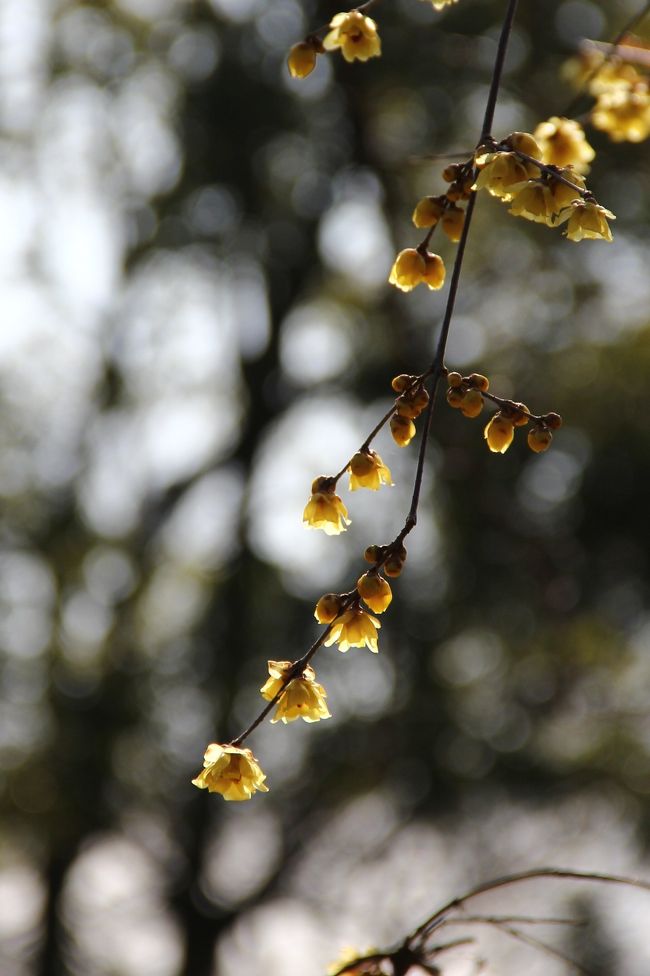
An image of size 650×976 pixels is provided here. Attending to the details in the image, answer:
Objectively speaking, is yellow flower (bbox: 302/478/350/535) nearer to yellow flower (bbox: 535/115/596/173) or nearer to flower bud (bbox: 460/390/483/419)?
flower bud (bbox: 460/390/483/419)

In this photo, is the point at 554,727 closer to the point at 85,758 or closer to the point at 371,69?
the point at 85,758

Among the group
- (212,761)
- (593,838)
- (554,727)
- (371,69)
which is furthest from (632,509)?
(212,761)

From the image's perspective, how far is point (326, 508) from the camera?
0.77 m

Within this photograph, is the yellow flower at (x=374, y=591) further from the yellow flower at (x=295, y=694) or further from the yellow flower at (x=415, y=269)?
the yellow flower at (x=415, y=269)

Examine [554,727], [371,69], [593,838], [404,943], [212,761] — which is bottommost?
[404,943]

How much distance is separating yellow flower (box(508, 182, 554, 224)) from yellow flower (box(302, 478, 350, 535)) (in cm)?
25

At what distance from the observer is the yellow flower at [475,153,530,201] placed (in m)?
0.71

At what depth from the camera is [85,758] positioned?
432cm

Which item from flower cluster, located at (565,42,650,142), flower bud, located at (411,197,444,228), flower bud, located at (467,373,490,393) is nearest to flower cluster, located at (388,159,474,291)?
flower bud, located at (411,197,444,228)

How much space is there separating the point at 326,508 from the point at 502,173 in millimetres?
283

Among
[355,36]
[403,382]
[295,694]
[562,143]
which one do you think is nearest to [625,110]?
[562,143]

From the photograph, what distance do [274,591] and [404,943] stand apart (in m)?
3.85

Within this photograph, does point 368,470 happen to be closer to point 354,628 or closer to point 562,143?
point 354,628

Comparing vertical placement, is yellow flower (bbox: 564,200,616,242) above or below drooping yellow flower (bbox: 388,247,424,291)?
below
